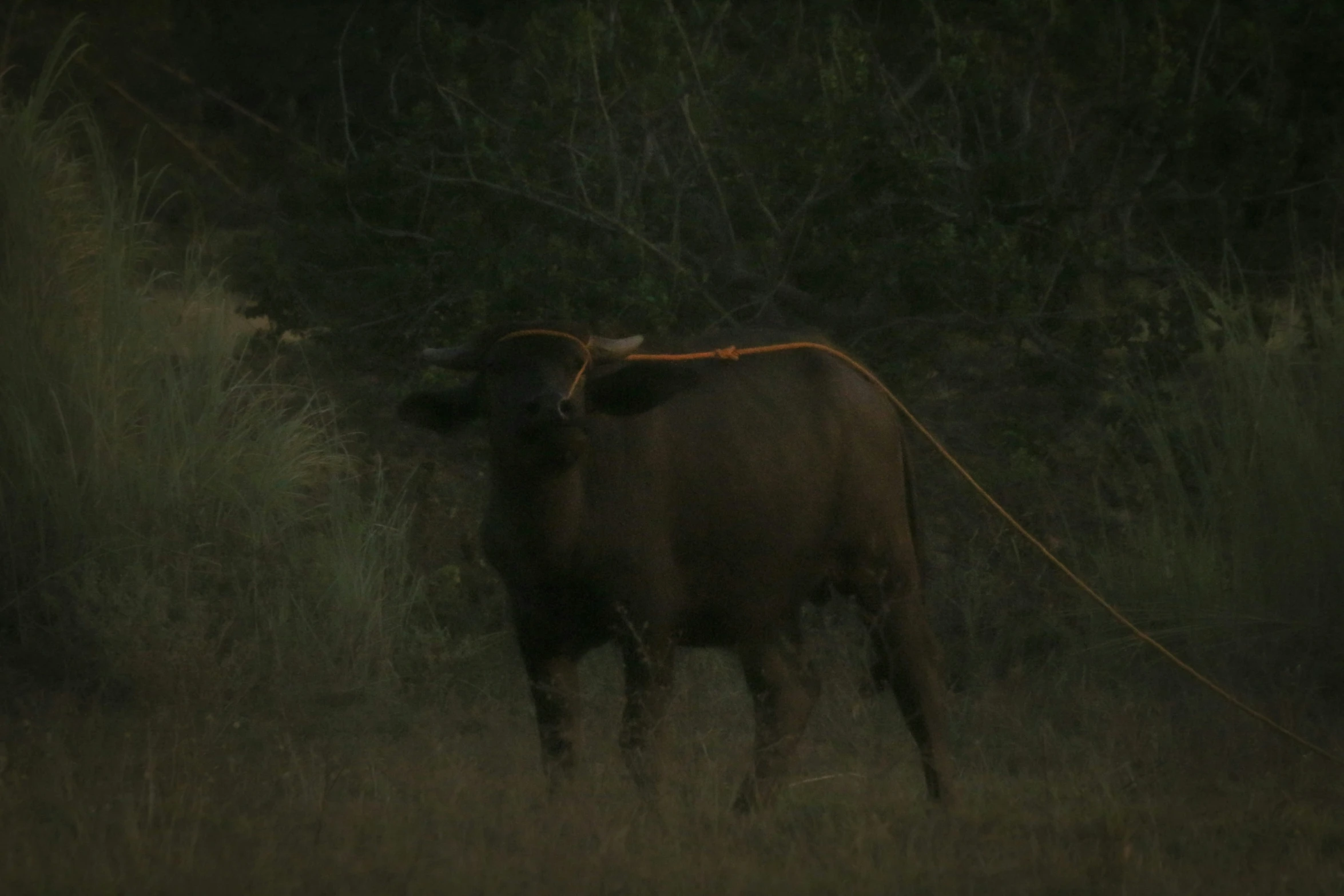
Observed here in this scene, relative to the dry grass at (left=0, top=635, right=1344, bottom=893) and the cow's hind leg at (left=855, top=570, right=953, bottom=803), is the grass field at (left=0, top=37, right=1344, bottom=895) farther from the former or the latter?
the cow's hind leg at (left=855, top=570, right=953, bottom=803)

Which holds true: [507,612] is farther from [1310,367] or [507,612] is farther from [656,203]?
[1310,367]

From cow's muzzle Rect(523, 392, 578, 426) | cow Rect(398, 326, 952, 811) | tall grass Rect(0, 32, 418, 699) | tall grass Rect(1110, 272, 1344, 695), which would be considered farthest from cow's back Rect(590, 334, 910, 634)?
tall grass Rect(0, 32, 418, 699)

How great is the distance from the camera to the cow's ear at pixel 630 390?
234 inches

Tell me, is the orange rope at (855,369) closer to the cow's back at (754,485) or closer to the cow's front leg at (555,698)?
the cow's back at (754,485)

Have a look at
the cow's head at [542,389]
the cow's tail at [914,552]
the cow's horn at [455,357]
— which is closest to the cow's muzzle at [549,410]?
the cow's head at [542,389]

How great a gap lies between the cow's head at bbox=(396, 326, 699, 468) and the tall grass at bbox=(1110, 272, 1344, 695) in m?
3.28

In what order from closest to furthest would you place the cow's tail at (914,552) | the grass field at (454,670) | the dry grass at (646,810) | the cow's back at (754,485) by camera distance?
1. the dry grass at (646,810)
2. the grass field at (454,670)
3. the cow's back at (754,485)
4. the cow's tail at (914,552)

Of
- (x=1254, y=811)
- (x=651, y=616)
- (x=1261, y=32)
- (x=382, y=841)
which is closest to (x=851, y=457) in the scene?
(x=651, y=616)

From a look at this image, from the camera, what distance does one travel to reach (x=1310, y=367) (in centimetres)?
847

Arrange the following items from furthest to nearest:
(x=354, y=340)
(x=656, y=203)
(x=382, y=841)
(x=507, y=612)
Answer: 1. (x=354, y=340)
2. (x=656, y=203)
3. (x=507, y=612)
4. (x=382, y=841)

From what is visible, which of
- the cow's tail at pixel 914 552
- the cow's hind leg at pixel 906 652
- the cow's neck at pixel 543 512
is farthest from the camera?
the cow's tail at pixel 914 552

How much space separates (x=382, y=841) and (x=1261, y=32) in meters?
8.03

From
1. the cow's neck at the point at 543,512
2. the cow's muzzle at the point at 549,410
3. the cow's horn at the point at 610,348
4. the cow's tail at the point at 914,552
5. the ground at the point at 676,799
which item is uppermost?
the cow's horn at the point at 610,348

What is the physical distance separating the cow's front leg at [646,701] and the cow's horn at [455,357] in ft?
3.49
